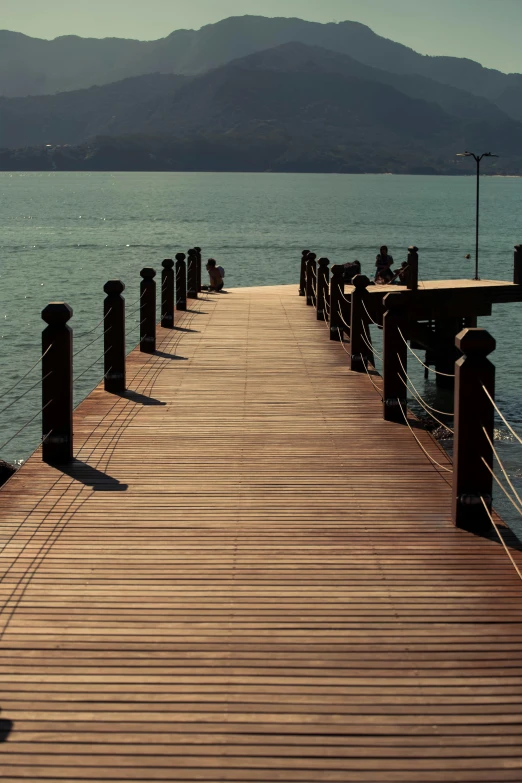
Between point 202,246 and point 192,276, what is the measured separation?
59688mm

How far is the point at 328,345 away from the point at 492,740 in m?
12.7

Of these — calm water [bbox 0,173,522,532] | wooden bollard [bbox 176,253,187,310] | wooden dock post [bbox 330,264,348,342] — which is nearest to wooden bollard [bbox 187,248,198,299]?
wooden bollard [bbox 176,253,187,310]

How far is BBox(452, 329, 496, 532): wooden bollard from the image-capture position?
21.3 ft

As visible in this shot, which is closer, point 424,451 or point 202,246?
point 424,451

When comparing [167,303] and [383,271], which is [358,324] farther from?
[383,271]

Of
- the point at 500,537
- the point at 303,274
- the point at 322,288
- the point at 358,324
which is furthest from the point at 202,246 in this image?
the point at 500,537

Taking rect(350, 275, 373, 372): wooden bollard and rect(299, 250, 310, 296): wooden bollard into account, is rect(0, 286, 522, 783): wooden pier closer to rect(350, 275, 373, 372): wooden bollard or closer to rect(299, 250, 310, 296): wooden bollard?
rect(350, 275, 373, 372): wooden bollard

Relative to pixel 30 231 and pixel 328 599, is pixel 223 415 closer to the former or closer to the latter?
pixel 328 599

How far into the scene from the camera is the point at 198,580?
18.6 ft

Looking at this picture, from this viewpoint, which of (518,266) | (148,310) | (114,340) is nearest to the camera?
(114,340)

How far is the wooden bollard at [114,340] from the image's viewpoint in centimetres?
1177

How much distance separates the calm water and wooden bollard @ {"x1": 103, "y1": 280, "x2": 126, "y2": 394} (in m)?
8.70

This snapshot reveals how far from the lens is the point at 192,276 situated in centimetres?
2564

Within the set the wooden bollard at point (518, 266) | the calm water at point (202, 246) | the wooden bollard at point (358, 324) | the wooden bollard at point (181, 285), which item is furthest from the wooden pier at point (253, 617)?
the wooden bollard at point (518, 266)
